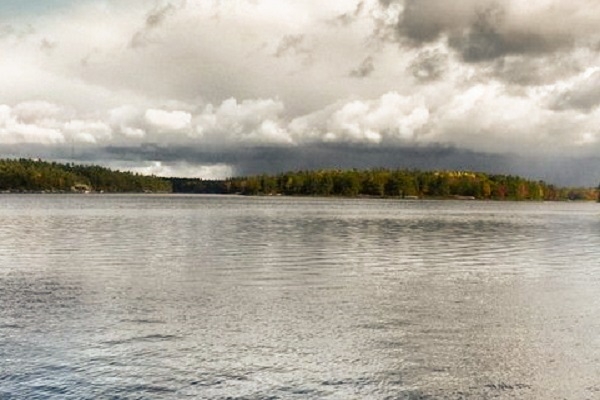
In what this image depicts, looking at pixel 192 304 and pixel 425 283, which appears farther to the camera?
pixel 425 283

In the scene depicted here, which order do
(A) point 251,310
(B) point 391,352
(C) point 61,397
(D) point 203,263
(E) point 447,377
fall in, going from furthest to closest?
(D) point 203,263 → (A) point 251,310 → (B) point 391,352 → (E) point 447,377 → (C) point 61,397

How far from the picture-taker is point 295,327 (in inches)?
992

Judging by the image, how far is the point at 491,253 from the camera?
190 ft

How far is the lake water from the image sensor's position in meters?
18.3

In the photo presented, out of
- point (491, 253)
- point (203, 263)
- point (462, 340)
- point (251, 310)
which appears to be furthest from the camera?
point (491, 253)

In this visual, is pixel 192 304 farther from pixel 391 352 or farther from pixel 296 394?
pixel 296 394

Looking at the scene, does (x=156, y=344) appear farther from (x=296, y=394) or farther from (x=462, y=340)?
(x=462, y=340)

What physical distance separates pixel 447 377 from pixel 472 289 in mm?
17432

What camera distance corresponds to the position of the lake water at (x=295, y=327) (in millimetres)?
18266

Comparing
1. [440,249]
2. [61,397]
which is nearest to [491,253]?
[440,249]

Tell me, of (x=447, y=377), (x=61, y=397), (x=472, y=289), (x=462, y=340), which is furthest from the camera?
(x=472, y=289)

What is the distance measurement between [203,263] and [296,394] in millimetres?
29660

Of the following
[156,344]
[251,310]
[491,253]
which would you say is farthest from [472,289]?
[491,253]

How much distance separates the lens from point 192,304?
29.8 metres
